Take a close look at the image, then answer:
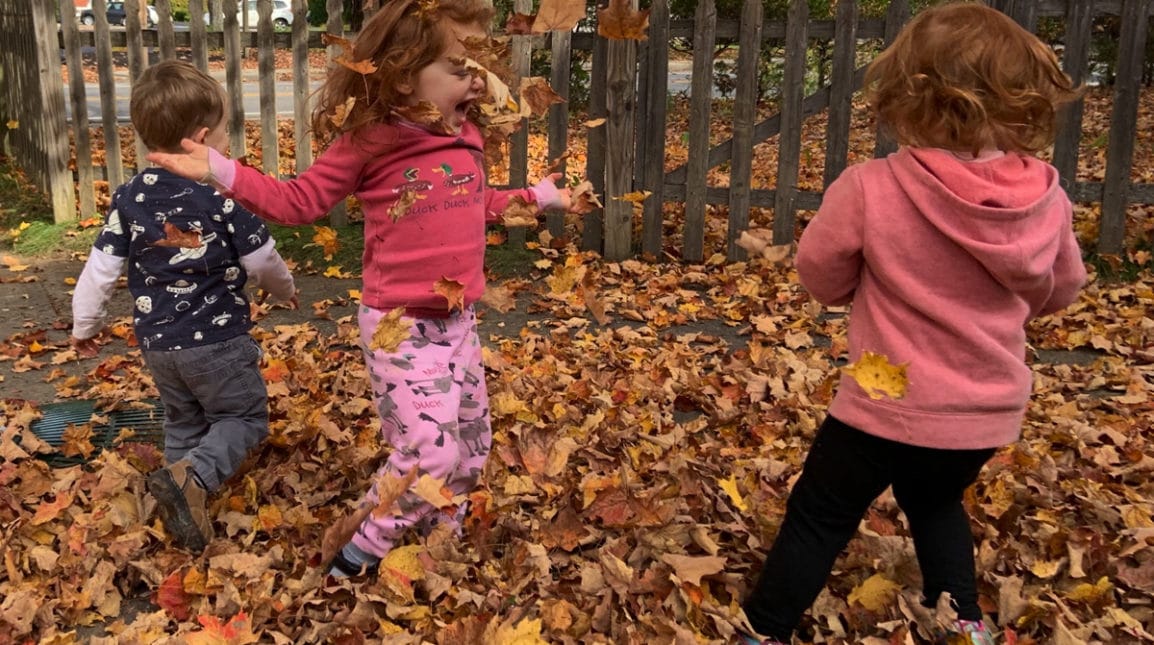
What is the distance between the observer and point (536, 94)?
317 centimetres

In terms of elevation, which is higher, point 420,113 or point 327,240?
point 420,113

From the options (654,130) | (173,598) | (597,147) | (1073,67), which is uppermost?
(1073,67)

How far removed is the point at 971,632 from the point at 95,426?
10.1ft

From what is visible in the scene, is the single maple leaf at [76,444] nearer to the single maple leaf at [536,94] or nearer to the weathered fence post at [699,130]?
the single maple leaf at [536,94]

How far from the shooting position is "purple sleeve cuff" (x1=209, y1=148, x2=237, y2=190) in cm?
237

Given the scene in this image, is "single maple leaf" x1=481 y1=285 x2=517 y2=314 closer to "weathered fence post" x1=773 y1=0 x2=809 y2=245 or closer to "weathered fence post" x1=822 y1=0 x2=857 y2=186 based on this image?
"weathered fence post" x1=773 y1=0 x2=809 y2=245

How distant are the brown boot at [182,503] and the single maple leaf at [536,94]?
1457 millimetres

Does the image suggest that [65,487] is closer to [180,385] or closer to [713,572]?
[180,385]

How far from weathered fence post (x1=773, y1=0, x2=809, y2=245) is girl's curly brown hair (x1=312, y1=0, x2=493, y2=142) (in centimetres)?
362

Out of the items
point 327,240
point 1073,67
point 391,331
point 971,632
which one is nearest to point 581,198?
point 391,331

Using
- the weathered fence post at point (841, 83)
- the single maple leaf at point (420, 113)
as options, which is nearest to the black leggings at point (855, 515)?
the single maple leaf at point (420, 113)

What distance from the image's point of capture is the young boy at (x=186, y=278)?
285 cm

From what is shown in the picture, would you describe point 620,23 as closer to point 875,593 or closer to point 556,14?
point 556,14

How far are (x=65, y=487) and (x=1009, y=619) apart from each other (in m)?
2.81
